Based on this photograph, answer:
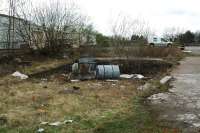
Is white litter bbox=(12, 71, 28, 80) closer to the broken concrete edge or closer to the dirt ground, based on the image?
the broken concrete edge

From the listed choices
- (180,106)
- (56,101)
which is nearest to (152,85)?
(180,106)

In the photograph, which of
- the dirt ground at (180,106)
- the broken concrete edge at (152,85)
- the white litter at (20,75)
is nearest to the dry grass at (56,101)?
the broken concrete edge at (152,85)

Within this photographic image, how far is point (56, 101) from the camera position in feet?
23.9

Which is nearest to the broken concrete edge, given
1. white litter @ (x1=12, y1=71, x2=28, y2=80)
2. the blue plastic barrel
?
the blue plastic barrel

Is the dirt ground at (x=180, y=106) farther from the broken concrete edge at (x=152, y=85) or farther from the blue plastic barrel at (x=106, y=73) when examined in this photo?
the blue plastic barrel at (x=106, y=73)

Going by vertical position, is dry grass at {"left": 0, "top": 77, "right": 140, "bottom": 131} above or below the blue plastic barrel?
below

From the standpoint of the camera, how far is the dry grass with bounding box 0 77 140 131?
596cm

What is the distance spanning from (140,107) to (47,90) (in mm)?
3107

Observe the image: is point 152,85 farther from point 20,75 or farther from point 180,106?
point 20,75

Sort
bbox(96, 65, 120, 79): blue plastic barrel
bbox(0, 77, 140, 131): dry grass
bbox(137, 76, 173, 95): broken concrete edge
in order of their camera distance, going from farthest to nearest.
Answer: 1. bbox(96, 65, 120, 79): blue plastic barrel
2. bbox(137, 76, 173, 95): broken concrete edge
3. bbox(0, 77, 140, 131): dry grass

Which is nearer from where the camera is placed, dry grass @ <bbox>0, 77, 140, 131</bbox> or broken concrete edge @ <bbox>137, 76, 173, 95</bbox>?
dry grass @ <bbox>0, 77, 140, 131</bbox>

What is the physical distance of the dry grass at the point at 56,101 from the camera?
5.96 m

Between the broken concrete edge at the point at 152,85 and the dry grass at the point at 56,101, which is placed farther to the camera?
the broken concrete edge at the point at 152,85

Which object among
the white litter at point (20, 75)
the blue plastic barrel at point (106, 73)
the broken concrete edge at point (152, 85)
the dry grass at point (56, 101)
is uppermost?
the blue plastic barrel at point (106, 73)
